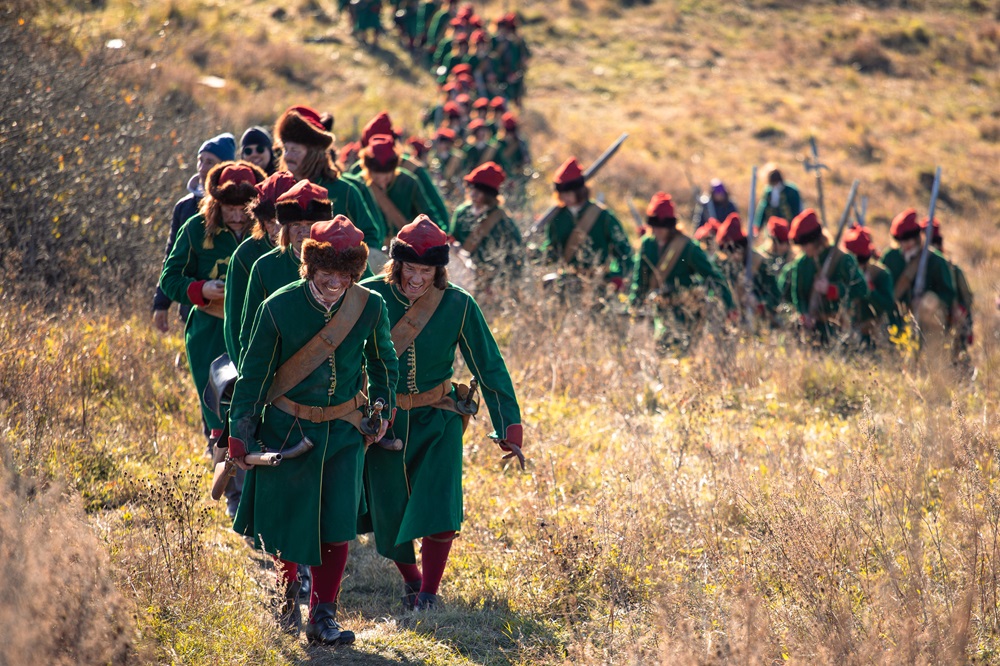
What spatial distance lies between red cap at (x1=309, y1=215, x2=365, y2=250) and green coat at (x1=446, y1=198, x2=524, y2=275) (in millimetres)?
4729

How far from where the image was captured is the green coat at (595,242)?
941 centimetres

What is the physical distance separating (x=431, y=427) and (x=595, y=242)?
471 cm

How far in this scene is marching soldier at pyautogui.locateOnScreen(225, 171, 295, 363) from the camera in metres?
4.98

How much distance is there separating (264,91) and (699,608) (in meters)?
17.3

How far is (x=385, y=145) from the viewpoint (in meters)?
7.84

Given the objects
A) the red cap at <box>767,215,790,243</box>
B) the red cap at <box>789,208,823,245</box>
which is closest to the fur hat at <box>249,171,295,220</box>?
the red cap at <box>789,208,823,245</box>

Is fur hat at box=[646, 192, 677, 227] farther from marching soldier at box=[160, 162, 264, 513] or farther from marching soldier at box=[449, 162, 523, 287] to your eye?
marching soldier at box=[160, 162, 264, 513]

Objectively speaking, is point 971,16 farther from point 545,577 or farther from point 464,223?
point 545,577

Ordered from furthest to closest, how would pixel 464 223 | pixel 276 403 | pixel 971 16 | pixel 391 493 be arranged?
pixel 971 16 → pixel 464 223 → pixel 391 493 → pixel 276 403

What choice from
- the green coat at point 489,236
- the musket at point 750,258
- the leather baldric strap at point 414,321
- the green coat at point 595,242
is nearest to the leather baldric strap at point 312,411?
the leather baldric strap at point 414,321

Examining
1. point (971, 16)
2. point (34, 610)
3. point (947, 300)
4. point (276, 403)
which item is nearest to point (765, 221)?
point (947, 300)

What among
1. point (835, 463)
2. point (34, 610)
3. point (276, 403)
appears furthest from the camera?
point (835, 463)

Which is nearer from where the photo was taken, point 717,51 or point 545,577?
point 545,577

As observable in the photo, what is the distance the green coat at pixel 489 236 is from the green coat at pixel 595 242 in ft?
1.22
